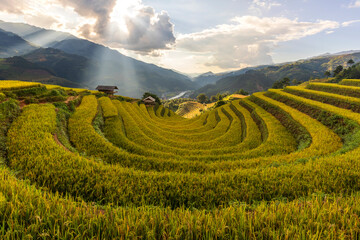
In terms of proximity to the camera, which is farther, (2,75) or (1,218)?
(2,75)

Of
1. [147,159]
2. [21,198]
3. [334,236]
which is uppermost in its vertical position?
[21,198]

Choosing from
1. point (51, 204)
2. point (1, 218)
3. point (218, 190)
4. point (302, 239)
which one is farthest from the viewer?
point (218, 190)

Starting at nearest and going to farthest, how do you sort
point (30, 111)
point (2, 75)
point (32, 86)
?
point (30, 111) → point (32, 86) → point (2, 75)

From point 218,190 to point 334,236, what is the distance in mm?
2640

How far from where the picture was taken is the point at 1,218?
2.33 meters

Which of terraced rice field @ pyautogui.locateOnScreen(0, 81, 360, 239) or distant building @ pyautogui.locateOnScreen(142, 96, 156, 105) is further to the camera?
distant building @ pyautogui.locateOnScreen(142, 96, 156, 105)

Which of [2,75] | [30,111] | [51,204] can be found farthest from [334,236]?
[2,75]

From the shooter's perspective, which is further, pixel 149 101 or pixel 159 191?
pixel 149 101

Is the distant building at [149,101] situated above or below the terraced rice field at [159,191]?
above

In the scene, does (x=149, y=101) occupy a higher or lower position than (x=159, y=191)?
higher

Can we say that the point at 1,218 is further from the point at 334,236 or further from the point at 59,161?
the point at 334,236

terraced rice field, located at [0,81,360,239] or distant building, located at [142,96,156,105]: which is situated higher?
distant building, located at [142,96,156,105]

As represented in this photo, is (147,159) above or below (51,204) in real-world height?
below

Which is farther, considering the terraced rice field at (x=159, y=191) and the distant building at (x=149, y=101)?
the distant building at (x=149, y=101)
